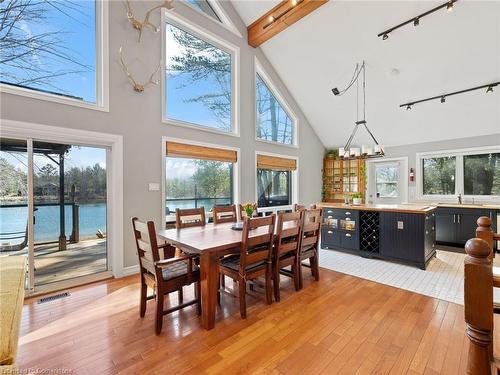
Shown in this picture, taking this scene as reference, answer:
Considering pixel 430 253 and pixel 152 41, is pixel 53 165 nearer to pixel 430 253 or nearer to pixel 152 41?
pixel 152 41

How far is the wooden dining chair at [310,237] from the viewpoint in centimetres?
296

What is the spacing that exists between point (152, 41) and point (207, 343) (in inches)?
161

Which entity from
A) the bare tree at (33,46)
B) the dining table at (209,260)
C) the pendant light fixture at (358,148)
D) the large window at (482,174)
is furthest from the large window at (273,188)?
the large window at (482,174)

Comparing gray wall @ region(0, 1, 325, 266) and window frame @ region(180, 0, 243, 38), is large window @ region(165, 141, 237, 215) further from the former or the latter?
window frame @ region(180, 0, 243, 38)

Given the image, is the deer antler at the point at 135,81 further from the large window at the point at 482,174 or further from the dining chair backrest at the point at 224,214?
the large window at the point at 482,174

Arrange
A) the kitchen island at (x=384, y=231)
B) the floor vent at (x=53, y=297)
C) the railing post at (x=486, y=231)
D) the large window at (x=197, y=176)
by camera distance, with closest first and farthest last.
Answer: the railing post at (x=486, y=231) → the floor vent at (x=53, y=297) → the kitchen island at (x=384, y=231) → the large window at (x=197, y=176)

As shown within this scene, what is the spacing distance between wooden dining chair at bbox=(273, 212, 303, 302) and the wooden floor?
23 cm

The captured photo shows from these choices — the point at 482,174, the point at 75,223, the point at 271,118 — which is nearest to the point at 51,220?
the point at 75,223

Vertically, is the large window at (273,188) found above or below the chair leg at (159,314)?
above

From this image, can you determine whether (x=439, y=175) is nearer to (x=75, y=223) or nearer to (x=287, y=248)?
(x=287, y=248)

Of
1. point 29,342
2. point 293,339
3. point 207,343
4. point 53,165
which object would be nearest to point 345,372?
point 293,339

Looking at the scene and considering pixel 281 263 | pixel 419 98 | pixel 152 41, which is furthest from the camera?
pixel 419 98

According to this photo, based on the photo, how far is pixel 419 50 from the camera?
13.5ft

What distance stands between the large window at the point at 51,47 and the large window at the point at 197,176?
140 cm
